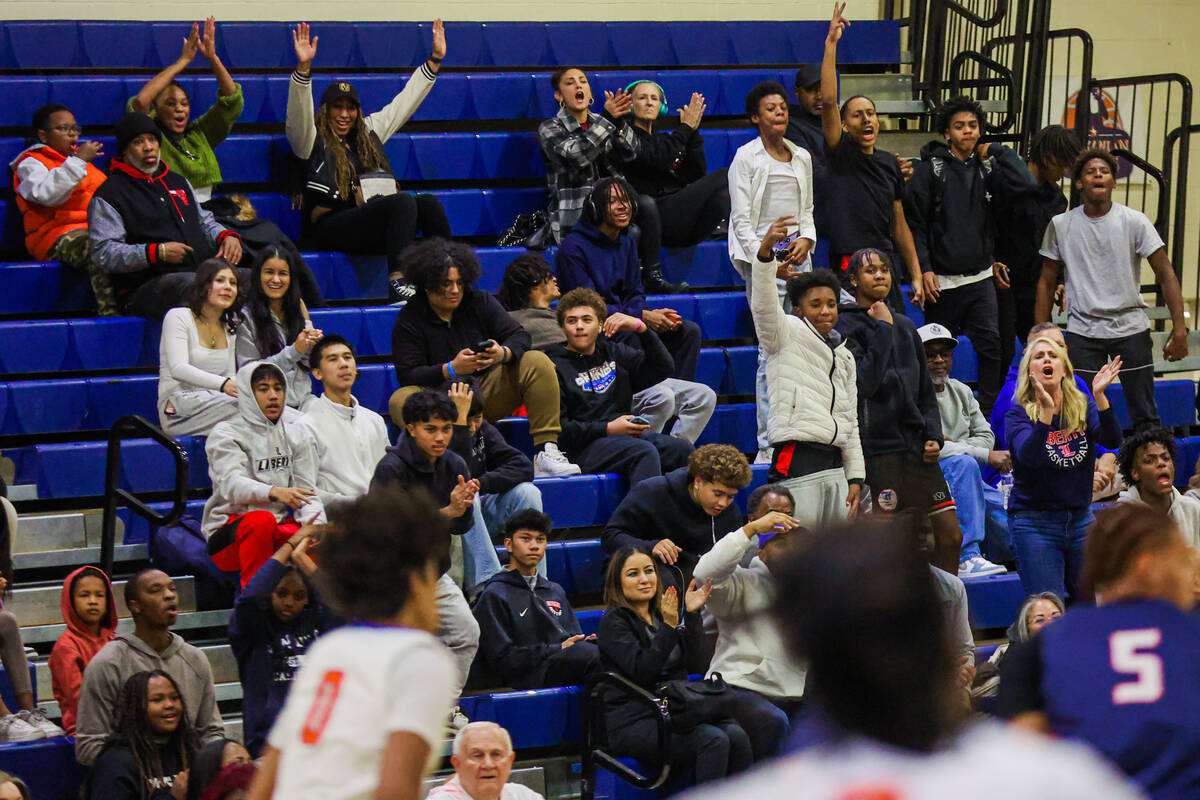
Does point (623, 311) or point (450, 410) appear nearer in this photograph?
point (450, 410)

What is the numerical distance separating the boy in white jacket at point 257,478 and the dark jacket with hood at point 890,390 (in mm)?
2446

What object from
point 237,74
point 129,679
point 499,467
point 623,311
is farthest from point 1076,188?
point 129,679

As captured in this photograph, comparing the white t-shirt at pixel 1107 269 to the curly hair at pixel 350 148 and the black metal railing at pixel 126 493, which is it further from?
the black metal railing at pixel 126 493

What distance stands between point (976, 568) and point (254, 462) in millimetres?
3203

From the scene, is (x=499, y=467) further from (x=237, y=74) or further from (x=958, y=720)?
(x=958, y=720)

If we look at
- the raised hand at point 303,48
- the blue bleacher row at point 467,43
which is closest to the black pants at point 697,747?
the raised hand at point 303,48

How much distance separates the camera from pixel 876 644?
5.91 feet

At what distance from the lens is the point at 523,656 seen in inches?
243

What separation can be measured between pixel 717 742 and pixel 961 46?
6247 mm

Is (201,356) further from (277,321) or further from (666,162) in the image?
(666,162)

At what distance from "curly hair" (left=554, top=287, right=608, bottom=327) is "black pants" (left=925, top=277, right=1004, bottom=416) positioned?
80.9 inches

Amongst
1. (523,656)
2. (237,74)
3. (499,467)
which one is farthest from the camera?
(237,74)

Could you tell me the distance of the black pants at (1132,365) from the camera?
8.04 metres

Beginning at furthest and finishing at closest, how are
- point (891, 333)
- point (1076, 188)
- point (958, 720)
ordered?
point (1076, 188)
point (891, 333)
point (958, 720)
